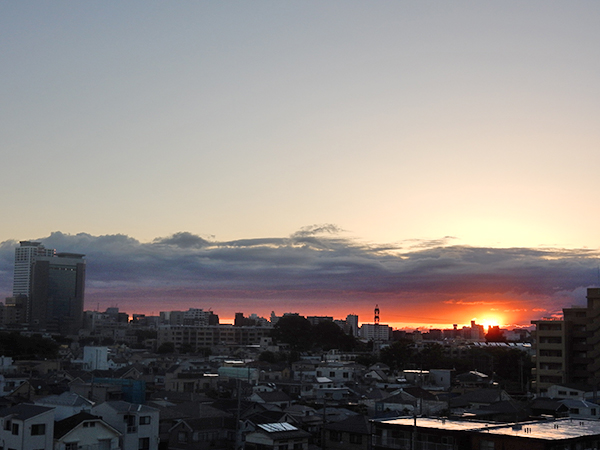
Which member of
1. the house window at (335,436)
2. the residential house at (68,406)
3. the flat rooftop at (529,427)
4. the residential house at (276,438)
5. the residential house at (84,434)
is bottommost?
the house window at (335,436)

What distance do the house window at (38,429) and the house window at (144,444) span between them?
5.49m

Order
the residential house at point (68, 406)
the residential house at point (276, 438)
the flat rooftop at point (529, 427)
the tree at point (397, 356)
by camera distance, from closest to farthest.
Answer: the flat rooftop at point (529, 427) → the residential house at point (68, 406) → the residential house at point (276, 438) → the tree at point (397, 356)

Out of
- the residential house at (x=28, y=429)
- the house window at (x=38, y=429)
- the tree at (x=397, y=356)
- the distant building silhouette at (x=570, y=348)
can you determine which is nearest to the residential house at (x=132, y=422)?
the residential house at (x=28, y=429)

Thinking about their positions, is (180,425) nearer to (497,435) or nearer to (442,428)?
(442,428)

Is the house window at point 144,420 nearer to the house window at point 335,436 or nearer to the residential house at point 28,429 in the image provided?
the residential house at point 28,429

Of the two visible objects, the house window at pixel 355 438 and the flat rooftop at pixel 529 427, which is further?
the house window at pixel 355 438

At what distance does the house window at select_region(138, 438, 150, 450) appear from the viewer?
3324 centimetres

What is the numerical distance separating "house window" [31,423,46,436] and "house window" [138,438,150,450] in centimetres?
549

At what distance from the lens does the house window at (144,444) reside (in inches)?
1309

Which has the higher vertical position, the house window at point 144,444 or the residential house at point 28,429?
the residential house at point 28,429

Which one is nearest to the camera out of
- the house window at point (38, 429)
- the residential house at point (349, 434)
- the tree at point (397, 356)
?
the house window at point (38, 429)

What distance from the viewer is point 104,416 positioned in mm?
33062

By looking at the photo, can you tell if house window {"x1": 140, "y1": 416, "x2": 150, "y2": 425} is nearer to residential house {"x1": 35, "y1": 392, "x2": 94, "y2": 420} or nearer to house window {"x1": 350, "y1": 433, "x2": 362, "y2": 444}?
residential house {"x1": 35, "y1": 392, "x2": 94, "y2": 420}

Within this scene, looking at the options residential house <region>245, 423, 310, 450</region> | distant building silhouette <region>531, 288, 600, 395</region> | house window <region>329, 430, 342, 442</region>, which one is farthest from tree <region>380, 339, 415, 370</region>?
residential house <region>245, 423, 310, 450</region>
